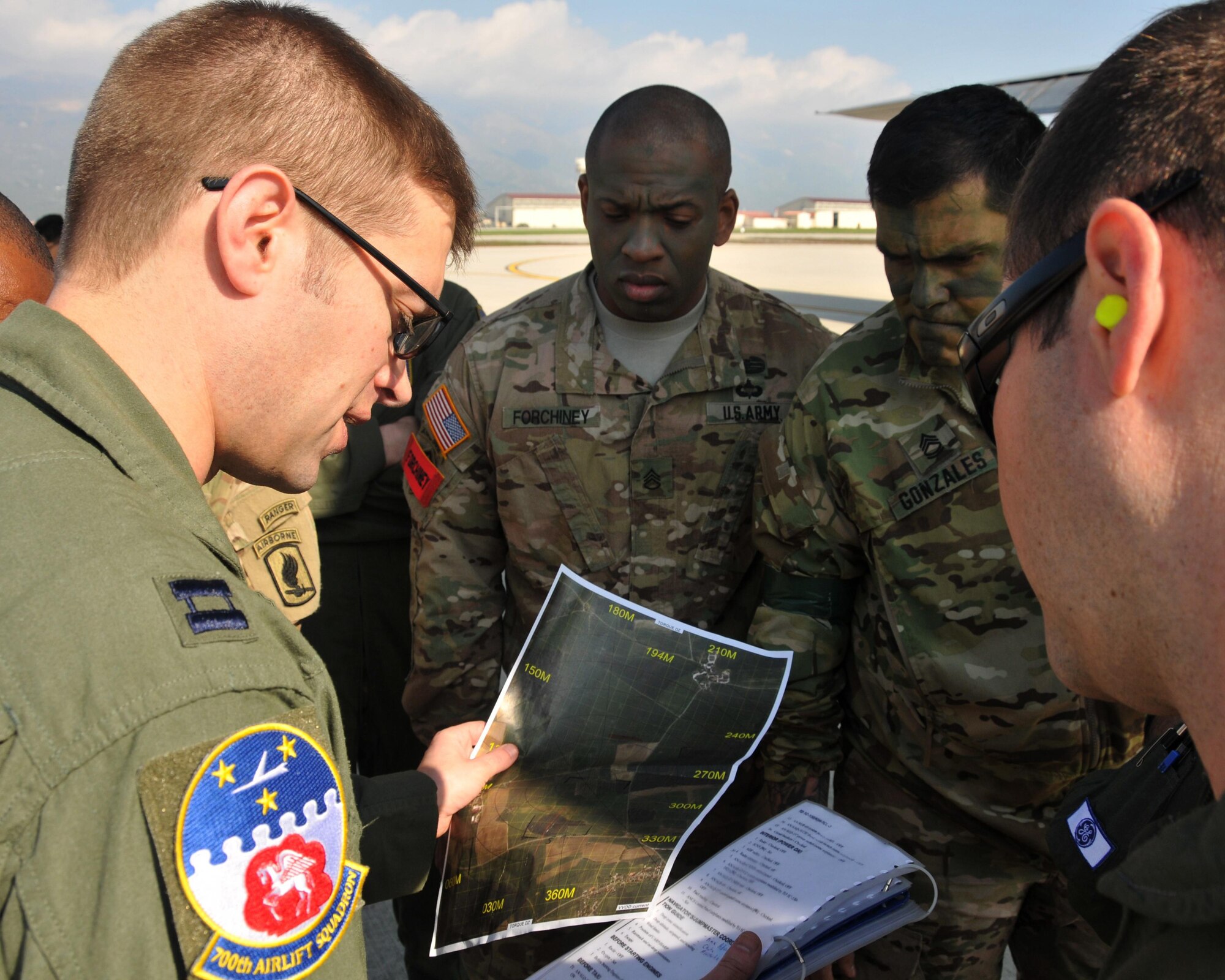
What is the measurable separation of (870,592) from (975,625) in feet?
0.83

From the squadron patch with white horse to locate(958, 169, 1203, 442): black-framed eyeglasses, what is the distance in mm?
787

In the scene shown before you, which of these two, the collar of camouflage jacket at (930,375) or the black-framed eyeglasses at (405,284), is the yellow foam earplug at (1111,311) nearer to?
the black-framed eyeglasses at (405,284)

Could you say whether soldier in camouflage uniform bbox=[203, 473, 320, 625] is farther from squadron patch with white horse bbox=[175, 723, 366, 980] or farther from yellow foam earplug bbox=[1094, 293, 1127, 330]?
yellow foam earplug bbox=[1094, 293, 1127, 330]

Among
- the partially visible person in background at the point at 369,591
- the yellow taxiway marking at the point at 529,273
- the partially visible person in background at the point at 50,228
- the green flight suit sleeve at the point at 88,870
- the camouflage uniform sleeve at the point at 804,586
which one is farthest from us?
the yellow taxiway marking at the point at 529,273

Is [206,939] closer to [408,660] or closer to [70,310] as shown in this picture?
[70,310]

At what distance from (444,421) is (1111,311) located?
2.02 m

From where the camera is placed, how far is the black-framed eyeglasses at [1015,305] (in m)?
0.75

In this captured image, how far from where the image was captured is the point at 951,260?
6.31 feet

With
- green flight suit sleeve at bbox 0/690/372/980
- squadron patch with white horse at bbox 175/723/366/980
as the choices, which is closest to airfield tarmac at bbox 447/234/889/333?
squadron patch with white horse at bbox 175/723/366/980

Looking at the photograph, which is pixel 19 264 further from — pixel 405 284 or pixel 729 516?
pixel 729 516

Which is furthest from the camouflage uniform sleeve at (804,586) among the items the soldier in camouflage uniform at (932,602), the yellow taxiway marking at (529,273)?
the yellow taxiway marking at (529,273)

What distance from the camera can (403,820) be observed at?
1471mm

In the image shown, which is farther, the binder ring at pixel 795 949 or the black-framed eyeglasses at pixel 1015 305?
the binder ring at pixel 795 949

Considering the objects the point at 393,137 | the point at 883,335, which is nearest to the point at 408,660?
the point at 883,335
